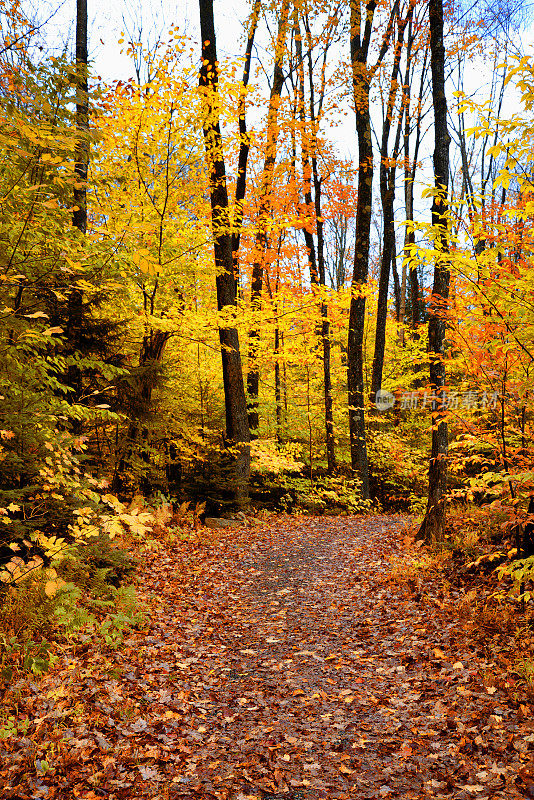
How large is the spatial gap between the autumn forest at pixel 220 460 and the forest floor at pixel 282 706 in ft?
0.09

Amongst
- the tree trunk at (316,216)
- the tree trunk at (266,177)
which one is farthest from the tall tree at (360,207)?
the tree trunk at (266,177)

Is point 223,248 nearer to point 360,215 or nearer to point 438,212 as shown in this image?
point 360,215

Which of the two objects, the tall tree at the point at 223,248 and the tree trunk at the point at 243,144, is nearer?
the tall tree at the point at 223,248

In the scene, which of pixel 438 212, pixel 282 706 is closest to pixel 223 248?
pixel 438 212

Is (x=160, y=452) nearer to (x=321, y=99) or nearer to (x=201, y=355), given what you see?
(x=201, y=355)

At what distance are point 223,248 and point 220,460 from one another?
5.03 m

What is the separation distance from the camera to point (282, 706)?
14.6ft

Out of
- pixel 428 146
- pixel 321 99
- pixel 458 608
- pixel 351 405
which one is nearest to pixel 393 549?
pixel 458 608

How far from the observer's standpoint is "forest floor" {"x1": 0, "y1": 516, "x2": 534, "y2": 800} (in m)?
3.36

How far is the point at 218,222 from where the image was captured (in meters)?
11.2

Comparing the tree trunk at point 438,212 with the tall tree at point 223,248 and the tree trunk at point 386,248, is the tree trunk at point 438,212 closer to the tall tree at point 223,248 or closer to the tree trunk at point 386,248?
the tall tree at point 223,248

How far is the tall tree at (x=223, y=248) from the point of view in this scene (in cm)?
1045

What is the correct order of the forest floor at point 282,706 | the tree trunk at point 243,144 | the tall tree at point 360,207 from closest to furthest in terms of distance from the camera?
the forest floor at point 282,706 < the tree trunk at point 243,144 < the tall tree at point 360,207

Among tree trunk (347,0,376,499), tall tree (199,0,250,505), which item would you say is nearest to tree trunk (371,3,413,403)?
tree trunk (347,0,376,499)
